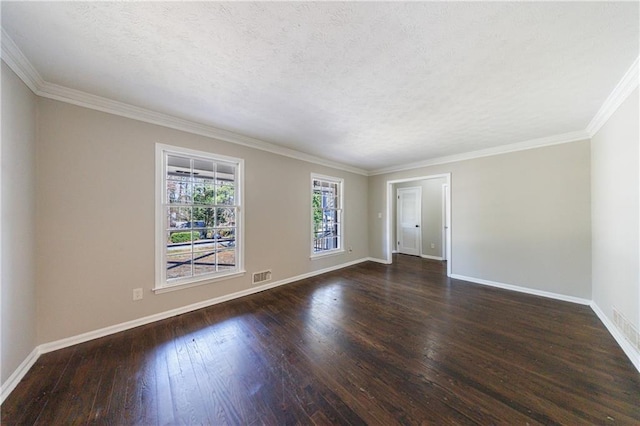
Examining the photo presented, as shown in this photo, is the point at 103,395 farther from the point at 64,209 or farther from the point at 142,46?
the point at 142,46

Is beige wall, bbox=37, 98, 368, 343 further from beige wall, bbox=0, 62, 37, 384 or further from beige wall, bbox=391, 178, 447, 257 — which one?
beige wall, bbox=391, 178, 447, 257

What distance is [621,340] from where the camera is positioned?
2.06m

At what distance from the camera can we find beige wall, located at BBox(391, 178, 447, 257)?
241 inches

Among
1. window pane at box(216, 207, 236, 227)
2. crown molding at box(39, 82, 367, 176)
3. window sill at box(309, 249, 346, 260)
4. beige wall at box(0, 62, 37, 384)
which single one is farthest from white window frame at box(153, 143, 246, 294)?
window sill at box(309, 249, 346, 260)

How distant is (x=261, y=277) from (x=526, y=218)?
436cm

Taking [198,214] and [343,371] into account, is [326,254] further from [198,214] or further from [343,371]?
[343,371]

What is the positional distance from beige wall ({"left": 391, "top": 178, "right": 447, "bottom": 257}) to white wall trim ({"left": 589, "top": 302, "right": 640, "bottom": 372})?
343 centimetres

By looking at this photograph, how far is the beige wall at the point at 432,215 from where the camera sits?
6.12 m

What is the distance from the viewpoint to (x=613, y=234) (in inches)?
89.6

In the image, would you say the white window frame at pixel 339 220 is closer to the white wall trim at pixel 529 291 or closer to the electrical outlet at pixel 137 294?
the white wall trim at pixel 529 291

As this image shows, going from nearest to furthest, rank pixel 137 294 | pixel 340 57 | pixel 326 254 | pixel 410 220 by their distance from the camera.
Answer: pixel 340 57 < pixel 137 294 < pixel 326 254 < pixel 410 220

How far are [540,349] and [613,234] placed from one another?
1482mm

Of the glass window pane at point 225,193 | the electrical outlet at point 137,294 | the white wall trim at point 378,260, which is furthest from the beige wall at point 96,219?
the white wall trim at point 378,260

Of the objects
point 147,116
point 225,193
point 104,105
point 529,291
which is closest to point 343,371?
point 225,193
